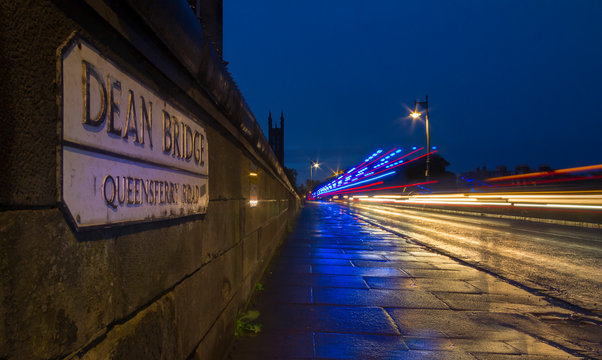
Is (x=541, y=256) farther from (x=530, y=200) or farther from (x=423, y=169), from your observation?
(x=423, y=169)

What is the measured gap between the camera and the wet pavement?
4.12 meters

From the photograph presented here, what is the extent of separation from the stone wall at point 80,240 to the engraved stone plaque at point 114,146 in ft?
0.17

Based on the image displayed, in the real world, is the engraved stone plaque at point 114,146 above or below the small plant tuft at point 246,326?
above

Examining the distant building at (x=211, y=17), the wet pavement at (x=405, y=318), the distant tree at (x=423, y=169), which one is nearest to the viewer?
the wet pavement at (x=405, y=318)

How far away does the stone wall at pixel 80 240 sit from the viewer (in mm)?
1193

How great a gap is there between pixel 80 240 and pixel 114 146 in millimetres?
405

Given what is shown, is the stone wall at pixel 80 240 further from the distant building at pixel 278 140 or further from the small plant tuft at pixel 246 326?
the distant building at pixel 278 140

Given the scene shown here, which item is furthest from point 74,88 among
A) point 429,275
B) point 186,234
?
point 429,275

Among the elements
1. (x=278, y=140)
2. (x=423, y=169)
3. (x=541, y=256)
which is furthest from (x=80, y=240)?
(x=423, y=169)

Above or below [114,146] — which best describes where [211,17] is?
above

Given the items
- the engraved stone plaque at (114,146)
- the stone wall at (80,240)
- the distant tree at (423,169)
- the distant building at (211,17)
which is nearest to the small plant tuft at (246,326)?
the stone wall at (80,240)

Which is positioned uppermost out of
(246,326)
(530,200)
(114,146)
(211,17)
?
(211,17)

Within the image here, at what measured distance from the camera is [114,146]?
1687 millimetres

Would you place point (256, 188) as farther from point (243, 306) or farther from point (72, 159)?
point (72, 159)
